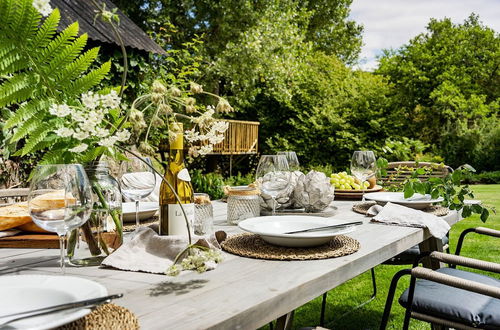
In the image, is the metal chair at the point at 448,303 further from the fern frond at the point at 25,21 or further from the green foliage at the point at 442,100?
the green foliage at the point at 442,100

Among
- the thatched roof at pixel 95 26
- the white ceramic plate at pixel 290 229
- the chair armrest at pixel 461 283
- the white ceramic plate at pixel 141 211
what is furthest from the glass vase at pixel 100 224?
the thatched roof at pixel 95 26

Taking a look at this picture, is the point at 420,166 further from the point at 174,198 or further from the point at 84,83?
the point at 84,83

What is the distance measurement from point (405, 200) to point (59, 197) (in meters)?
1.69

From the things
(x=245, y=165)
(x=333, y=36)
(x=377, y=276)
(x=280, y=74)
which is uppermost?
(x=333, y=36)

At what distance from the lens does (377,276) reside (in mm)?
4410

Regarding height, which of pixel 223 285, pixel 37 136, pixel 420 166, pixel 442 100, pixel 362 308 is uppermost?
pixel 442 100

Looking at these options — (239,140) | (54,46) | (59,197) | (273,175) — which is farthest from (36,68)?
(239,140)

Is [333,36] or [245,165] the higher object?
[333,36]

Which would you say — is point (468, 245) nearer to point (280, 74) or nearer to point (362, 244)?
point (362, 244)

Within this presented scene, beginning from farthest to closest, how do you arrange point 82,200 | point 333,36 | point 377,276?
point 333,36 → point 377,276 → point 82,200

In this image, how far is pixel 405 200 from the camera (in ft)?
7.47

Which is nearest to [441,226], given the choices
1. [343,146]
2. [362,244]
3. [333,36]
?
[362,244]

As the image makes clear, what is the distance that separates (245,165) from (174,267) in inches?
467

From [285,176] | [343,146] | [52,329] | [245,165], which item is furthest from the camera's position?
[245,165]
